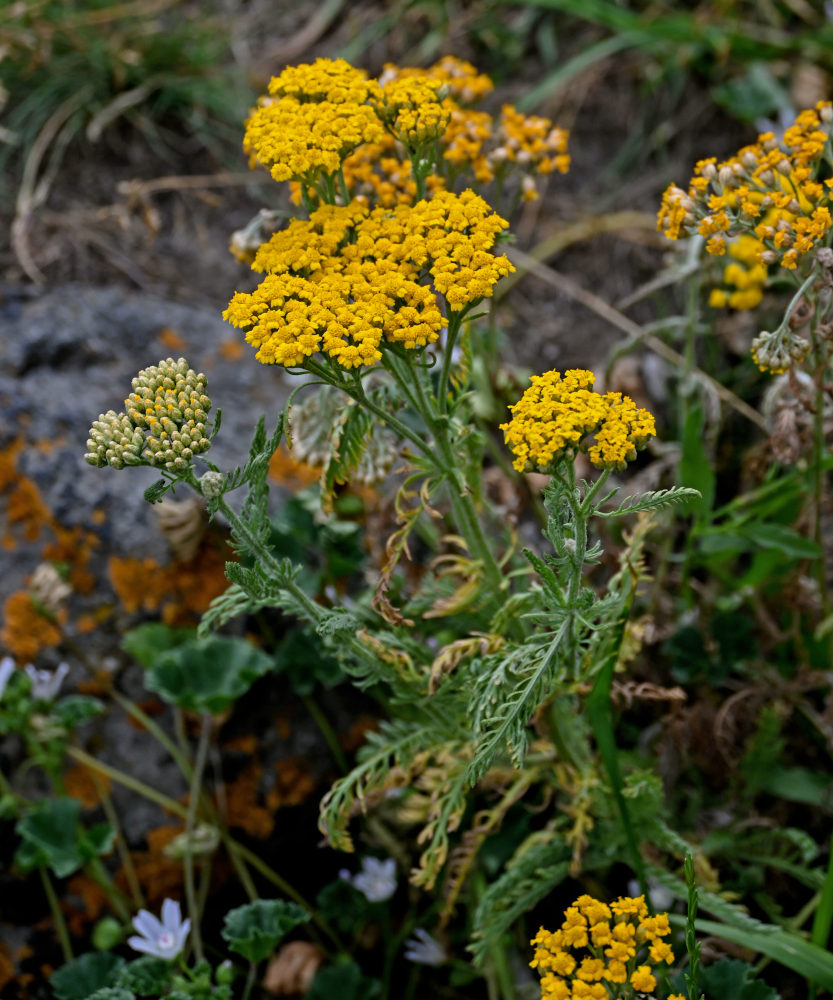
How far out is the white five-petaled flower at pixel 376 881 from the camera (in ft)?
8.25

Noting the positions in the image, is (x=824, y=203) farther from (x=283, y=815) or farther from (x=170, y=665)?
(x=283, y=815)

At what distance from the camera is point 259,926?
92.0 inches

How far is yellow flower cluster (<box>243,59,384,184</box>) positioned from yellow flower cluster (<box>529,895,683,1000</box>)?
1444 millimetres

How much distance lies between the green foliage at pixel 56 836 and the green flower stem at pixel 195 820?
20cm

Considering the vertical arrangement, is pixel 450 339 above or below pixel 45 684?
above

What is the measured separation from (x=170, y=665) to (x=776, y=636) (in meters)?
1.69

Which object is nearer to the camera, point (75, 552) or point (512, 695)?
point (512, 695)

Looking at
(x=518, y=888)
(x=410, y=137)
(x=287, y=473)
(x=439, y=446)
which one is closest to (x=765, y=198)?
(x=410, y=137)

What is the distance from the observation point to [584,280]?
398 cm

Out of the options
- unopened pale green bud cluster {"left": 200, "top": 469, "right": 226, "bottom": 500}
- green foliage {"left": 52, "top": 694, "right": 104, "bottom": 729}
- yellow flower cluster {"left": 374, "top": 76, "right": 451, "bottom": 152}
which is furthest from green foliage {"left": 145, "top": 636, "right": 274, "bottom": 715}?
yellow flower cluster {"left": 374, "top": 76, "right": 451, "bottom": 152}

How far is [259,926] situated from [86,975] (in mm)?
454

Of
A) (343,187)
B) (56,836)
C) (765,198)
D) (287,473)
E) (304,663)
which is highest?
(343,187)

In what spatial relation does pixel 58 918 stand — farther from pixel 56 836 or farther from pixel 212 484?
pixel 212 484

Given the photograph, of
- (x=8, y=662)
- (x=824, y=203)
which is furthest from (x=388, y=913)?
(x=824, y=203)
